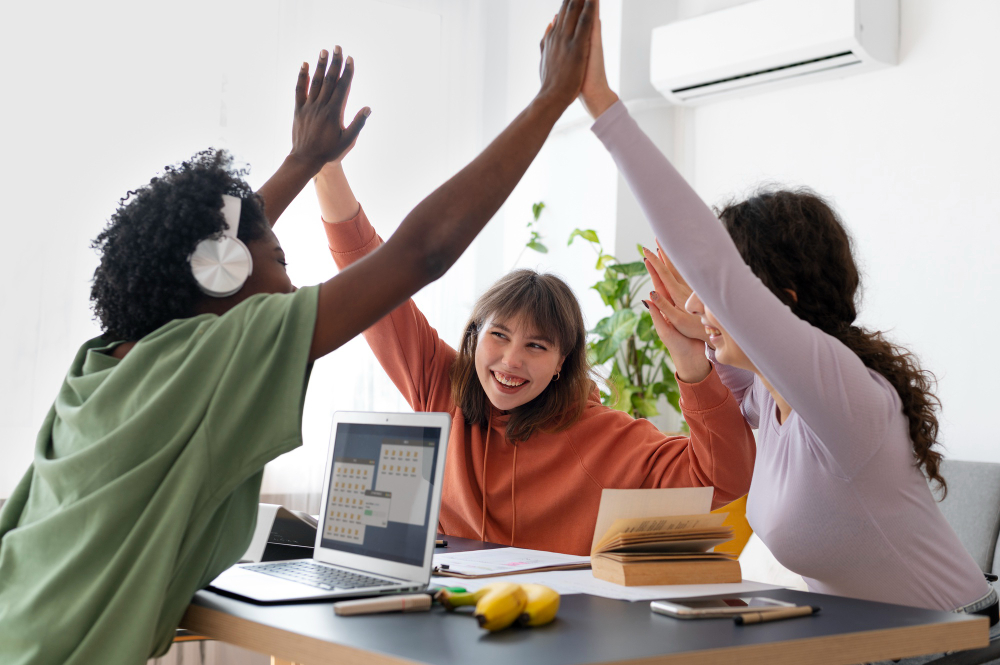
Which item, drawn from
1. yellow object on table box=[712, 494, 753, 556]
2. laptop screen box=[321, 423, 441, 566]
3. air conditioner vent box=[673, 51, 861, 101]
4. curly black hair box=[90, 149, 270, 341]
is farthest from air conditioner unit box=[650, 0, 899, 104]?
curly black hair box=[90, 149, 270, 341]

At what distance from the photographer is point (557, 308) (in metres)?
1.96

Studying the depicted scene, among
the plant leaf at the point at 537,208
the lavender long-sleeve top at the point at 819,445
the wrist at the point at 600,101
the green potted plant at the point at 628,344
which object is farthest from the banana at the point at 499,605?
the plant leaf at the point at 537,208

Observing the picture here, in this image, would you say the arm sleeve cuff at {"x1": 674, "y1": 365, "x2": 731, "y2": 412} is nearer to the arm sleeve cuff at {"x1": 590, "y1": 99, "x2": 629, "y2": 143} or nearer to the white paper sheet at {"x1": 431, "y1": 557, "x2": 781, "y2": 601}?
the white paper sheet at {"x1": 431, "y1": 557, "x2": 781, "y2": 601}

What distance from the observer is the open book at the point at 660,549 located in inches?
46.2

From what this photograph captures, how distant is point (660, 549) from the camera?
47.9 inches

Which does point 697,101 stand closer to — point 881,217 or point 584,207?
point 584,207

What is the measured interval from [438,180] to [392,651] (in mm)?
3846

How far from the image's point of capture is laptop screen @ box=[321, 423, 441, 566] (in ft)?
3.78

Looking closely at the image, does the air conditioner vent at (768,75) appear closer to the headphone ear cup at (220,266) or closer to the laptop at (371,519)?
the laptop at (371,519)

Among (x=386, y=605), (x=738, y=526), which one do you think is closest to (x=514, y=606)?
(x=386, y=605)

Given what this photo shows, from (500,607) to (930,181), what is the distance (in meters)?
2.79

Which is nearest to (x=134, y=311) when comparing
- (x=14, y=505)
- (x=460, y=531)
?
(x=14, y=505)

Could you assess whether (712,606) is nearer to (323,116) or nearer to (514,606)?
(514,606)

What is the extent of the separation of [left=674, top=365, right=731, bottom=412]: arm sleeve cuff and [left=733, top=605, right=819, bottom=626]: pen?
62 cm
